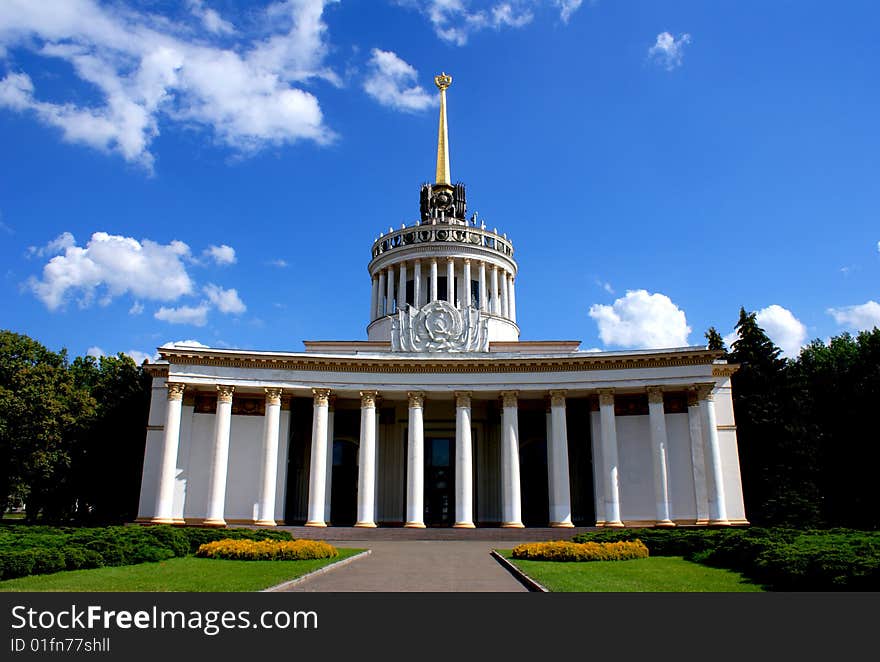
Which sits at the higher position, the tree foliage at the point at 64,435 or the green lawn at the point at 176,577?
the tree foliage at the point at 64,435

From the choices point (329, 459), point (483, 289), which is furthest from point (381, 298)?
point (329, 459)

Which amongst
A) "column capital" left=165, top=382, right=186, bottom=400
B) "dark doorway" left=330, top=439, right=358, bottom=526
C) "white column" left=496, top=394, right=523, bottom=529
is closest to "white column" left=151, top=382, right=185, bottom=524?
"column capital" left=165, top=382, right=186, bottom=400

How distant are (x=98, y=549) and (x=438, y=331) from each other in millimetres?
24192

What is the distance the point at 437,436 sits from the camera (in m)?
43.3

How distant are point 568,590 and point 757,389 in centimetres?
3663

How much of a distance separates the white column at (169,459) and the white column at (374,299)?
2146 centimetres

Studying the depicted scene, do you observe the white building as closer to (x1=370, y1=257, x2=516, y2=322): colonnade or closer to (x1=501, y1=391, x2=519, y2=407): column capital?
(x1=501, y1=391, x2=519, y2=407): column capital

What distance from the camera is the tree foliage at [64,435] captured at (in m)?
38.1

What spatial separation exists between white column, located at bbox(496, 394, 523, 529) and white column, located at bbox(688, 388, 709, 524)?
9772mm

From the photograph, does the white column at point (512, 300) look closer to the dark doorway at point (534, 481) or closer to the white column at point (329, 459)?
the dark doorway at point (534, 481)

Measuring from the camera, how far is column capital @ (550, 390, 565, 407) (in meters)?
38.3

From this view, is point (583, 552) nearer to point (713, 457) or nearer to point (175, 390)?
point (713, 457)

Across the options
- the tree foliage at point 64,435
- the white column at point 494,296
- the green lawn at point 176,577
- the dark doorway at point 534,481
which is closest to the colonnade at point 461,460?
the dark doorway at point 534,481
